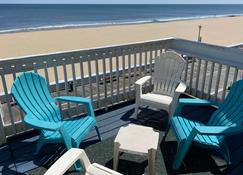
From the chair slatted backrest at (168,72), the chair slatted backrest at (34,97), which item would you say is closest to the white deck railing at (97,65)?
the chair slatted backrest at (34,97)

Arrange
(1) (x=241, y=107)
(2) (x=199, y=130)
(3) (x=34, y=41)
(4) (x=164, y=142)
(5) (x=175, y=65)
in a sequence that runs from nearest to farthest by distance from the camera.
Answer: (2) (x=199, y=130), (1) (x=241, y=107), (4) (x=164, y=142), (5) (x=175, y=65), (3) (x=34, y=41)

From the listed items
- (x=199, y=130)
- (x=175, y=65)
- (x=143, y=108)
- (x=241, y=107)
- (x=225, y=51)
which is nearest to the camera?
(x=199, y=130)

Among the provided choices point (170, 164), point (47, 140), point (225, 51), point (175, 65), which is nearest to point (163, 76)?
point (175, 65)

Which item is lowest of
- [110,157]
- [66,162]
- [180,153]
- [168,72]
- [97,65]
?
[110,157]

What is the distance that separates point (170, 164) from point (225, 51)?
181 cm

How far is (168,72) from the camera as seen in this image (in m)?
3.65

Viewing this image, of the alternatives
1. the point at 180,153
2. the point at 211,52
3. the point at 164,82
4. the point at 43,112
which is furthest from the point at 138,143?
the point at 211,52

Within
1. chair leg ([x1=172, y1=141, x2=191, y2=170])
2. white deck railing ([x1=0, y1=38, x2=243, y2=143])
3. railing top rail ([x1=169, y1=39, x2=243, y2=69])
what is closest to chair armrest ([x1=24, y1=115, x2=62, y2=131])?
white deck railing ([x1=0, y1=38, x2=243, y2=143])

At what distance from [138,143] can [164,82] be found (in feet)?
5.30

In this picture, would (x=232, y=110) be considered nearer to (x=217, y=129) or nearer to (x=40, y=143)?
(x=217, y=129)

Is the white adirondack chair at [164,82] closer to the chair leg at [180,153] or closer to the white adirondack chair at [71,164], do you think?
the chair leg at [180,153]

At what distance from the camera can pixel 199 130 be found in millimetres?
2221

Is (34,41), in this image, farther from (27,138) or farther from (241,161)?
(241,161)

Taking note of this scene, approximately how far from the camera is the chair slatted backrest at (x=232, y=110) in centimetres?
244
